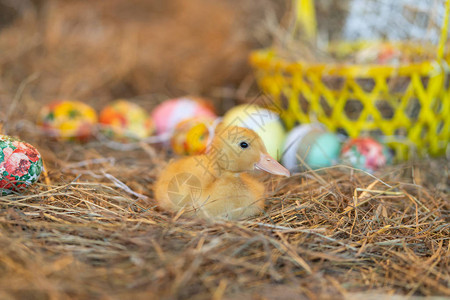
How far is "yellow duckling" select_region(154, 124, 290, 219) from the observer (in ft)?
4.69

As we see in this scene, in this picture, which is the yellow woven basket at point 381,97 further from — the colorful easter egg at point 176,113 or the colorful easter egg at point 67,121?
the colorful easter egg at point 67,121

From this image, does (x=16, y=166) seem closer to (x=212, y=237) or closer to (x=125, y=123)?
(x=212, y=237)

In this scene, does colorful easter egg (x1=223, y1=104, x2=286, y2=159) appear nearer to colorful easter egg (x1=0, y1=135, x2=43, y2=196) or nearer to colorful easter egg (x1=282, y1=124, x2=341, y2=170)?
colorful easter egg (x1=282, y1=124, x2=341, y2=170)

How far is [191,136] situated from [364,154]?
82 cm

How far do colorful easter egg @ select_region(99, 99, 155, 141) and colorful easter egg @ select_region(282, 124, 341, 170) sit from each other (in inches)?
33.3

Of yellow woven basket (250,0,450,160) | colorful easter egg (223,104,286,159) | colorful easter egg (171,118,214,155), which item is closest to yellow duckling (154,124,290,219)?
colorful easter egg (223,104,286,159)

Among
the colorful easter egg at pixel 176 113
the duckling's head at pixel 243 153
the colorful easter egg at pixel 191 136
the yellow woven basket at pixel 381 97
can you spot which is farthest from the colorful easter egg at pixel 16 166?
the yellow woven basket at pixel 381 97

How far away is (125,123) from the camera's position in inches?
93.5

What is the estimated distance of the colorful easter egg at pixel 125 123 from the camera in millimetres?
2344

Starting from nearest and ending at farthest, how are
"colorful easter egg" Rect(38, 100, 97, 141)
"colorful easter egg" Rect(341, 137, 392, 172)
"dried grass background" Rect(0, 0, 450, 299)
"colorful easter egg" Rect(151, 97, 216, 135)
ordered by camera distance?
1. "dried grass background" Rect(0, 0, 450, 299)
2. "colorful easter egg" Rect(341, 137, 392, 172)
3. "colorful easter egg" Rect(38, 100, 97, 141)
4. "colorful easter egg" Rect(151, 97, 216, 135)

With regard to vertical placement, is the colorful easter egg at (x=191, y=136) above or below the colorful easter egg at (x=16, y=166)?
below

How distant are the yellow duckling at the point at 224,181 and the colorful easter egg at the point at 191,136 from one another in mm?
514

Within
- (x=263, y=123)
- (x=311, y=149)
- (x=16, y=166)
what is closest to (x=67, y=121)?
(x=16, y=166)

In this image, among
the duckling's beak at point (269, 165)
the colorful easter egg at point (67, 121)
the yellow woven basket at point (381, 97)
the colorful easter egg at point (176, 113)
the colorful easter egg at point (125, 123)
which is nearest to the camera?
the duckling's beak at point (269, 165)
